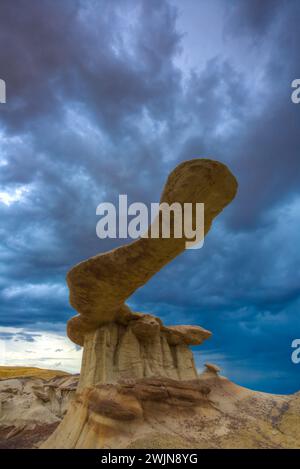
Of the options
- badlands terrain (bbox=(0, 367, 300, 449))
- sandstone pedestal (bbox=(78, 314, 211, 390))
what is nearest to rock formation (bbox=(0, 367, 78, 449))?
sandstone pedestal (bbox=(78, 314, 211, 390))

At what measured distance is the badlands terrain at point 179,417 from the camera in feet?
27.1

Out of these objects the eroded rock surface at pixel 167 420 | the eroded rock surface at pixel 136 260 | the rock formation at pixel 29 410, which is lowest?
the rock formation at pixel 29 410

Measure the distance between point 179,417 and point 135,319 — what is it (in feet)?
13.3

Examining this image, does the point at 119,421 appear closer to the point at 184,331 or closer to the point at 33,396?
the point at 184,331

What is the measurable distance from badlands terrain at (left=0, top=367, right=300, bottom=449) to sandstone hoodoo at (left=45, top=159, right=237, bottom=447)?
0.29 feet

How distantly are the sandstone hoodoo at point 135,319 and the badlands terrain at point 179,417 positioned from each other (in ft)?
0.29

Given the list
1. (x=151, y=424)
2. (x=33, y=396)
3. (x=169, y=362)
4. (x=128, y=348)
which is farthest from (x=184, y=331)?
(x=33, y=396)

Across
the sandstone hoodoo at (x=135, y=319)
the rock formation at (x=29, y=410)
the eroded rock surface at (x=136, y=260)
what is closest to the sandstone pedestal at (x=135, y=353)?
the sandstone hoodoo at (x=135, y=319)

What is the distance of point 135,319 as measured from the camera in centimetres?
1241

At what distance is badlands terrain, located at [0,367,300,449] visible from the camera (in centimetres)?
825

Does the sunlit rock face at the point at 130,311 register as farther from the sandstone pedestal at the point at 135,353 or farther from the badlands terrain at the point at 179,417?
the badlands terrain at the point at 179,417

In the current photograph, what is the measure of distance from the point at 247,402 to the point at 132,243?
7817 mm

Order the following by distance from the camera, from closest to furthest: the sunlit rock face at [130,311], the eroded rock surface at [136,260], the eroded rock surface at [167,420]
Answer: the eroded rock surface at [136,260], the sunlit rock face at [130,311], the eroded rock surface at [167,420]

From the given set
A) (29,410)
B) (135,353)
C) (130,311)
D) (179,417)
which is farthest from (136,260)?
(29,410)
